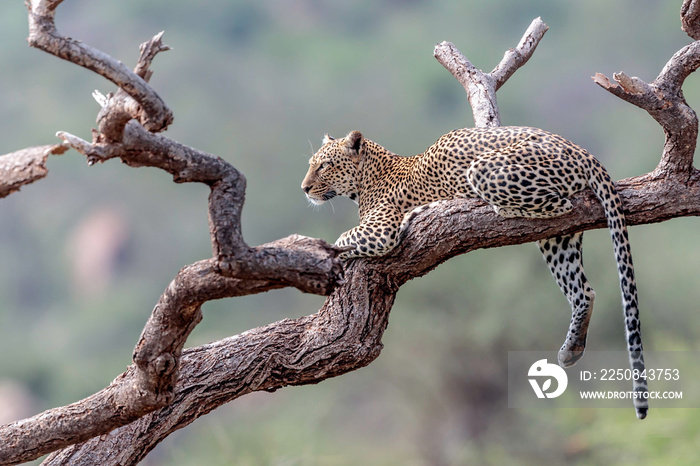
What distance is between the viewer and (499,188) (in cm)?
450

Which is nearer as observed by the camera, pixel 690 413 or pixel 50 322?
pixel 690 413

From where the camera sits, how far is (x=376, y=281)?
472 centimetres

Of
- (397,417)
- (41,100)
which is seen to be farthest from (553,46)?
(41,100)

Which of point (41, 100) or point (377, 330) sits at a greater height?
point (41, 100)

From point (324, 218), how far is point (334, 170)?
10841 millimetres

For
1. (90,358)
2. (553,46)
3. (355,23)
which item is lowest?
(90,358)

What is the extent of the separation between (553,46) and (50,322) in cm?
1200

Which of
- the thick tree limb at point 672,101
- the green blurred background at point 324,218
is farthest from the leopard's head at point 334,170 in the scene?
the green blurred background at point 324,218

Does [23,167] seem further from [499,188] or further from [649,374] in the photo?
[649,374]

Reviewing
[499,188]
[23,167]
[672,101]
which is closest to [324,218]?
[499,188]

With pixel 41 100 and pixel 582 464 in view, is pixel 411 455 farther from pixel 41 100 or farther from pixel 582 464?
pixel 41 100

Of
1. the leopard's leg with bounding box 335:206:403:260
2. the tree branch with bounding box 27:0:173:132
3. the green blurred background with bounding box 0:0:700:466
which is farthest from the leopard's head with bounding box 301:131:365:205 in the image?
the green blurred background with bounding box 0:0:700:466

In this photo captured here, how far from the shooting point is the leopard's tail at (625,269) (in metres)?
4.38

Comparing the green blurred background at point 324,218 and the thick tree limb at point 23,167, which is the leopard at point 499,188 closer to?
the thick tree limb at point 23,167
